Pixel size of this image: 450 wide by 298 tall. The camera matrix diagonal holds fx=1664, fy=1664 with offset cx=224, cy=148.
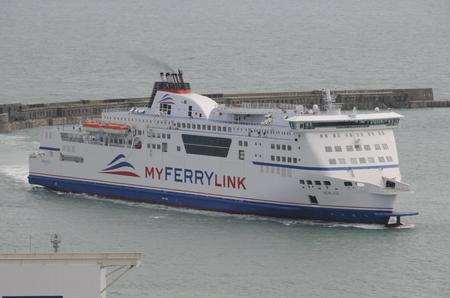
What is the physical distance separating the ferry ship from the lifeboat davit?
0.05 metres

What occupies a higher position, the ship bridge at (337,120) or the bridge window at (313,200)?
the ship bridge at (337,120)

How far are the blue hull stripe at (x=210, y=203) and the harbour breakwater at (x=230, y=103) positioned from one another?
1742 centimetres

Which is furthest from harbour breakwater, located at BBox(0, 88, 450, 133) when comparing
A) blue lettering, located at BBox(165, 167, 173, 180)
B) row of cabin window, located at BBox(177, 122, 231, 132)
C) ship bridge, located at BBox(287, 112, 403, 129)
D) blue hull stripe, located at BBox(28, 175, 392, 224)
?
ship bridge, located at BBox(287, 112, 403, 129)

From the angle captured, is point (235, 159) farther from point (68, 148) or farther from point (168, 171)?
point (68, 148)

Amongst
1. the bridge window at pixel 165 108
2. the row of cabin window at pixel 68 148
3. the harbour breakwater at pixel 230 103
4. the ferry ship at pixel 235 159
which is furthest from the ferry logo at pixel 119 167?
the harbour breakwater at pixel 230 103

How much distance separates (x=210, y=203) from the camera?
7075cm

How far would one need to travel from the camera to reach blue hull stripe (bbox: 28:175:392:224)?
66.8 m

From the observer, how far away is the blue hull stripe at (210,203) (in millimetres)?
66812

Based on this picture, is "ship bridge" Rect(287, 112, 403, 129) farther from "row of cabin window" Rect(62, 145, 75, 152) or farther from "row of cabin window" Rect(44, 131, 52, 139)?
"row of cabin window" Rect(44, 131, 52, 139)

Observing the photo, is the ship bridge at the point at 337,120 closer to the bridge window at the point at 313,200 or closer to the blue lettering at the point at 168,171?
the bridge window at the point at 313,200

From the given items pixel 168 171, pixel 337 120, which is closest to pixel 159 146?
pixel 168 171

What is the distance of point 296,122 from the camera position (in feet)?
222

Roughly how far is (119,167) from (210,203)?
6.11 meters

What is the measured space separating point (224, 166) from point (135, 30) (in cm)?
12072
